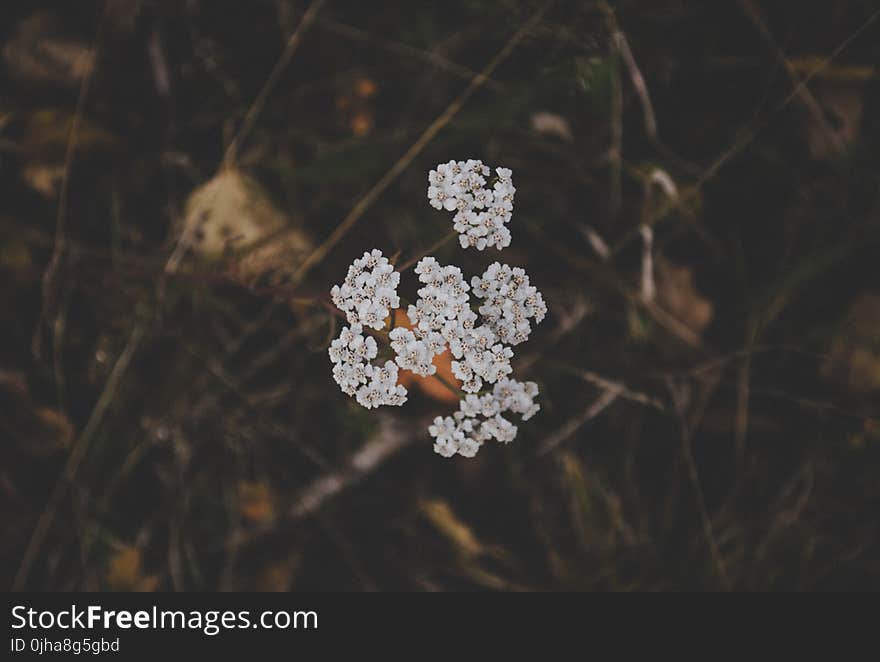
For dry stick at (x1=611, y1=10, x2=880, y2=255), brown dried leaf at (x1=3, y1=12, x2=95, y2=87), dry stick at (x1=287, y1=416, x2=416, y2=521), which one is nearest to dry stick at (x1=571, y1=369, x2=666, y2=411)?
dry stick at (x1=611, y1=10, x2=880, y2=255)

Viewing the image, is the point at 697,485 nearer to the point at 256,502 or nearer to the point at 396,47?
the point at 256,502

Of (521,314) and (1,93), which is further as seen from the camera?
(1,93)

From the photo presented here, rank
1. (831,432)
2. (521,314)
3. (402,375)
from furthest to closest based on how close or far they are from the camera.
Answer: (831,432), (402,375), (521,314)

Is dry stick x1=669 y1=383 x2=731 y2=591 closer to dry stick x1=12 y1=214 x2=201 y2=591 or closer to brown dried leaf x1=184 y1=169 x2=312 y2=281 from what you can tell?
brown dried leaf x1=184 y1=169 x2=312 y2=281

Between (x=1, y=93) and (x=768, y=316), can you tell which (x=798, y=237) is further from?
(x=1, y=93)

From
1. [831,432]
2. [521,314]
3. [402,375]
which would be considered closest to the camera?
[521,314]

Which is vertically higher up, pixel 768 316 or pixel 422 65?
pixel 422 65

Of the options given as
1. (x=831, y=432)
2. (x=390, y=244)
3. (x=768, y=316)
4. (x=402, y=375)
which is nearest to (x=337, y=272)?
(x=390, y=244)
